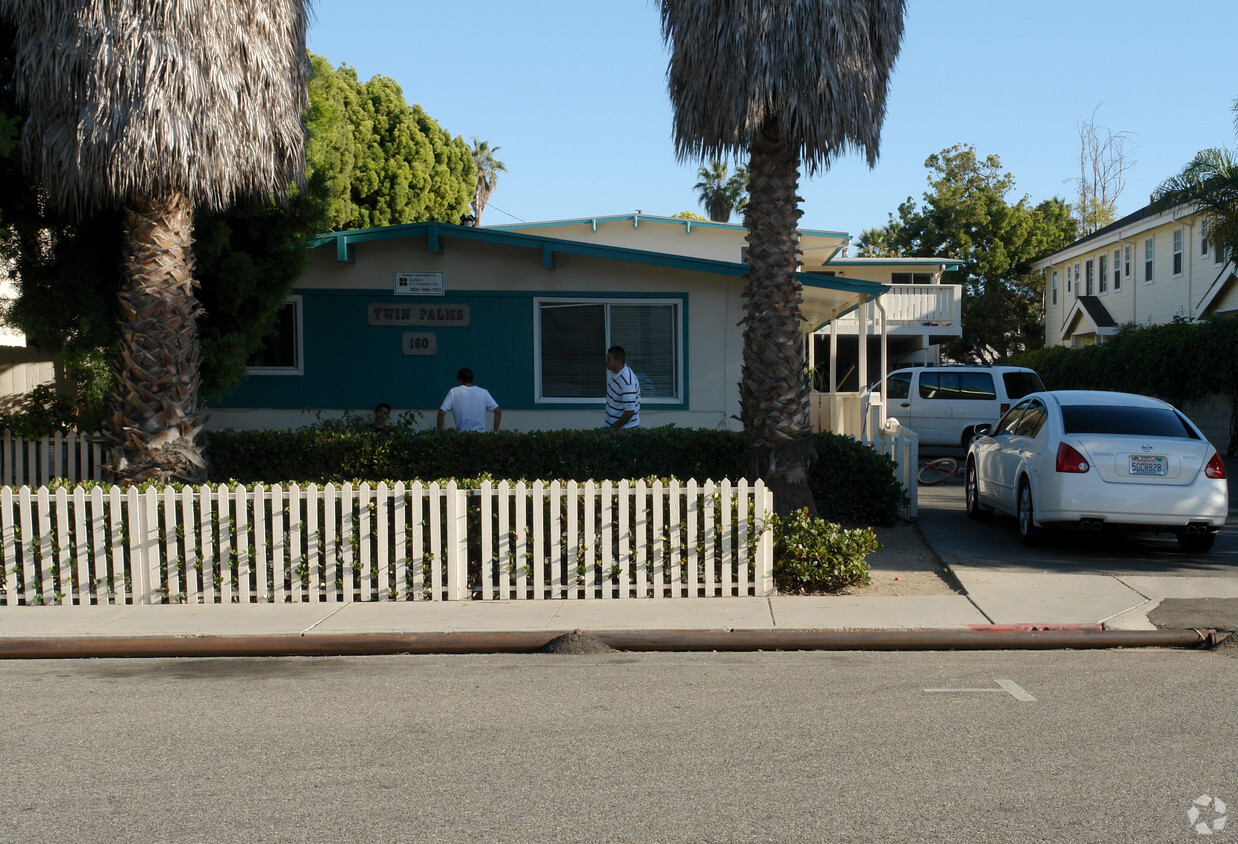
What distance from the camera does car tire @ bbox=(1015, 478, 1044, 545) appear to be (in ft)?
34.9

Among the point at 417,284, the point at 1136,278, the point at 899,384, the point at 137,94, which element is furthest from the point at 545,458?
the point at 1136,278

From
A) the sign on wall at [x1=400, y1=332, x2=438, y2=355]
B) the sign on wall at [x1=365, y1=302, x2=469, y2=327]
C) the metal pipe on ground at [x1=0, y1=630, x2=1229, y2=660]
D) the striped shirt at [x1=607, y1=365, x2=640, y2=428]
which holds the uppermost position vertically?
the sign on wall at [x1=365, y1=302, x2=469, y2=327]

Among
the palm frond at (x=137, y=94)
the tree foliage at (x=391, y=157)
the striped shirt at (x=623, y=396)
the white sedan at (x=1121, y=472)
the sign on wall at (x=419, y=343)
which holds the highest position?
the tree foliage at (x=391, y=157)

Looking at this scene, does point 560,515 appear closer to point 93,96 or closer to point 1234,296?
point 93,96

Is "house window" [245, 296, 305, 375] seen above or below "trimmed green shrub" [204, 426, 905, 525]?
above

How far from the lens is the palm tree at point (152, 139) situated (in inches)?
356

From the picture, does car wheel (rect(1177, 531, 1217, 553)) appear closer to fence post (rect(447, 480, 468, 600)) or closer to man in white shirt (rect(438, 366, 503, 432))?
fence post (rect(447, 480, 468, 600))

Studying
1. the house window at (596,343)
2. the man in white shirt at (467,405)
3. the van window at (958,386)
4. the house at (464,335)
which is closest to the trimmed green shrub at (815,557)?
Answer: the man in white shirt at (467,405)

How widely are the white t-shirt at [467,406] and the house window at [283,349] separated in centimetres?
321

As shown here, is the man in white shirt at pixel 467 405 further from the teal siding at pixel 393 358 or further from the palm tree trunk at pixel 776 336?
the palm tree trunk at pixel 776 336

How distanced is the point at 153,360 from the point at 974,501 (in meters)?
9.47

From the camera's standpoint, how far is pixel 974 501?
12898 mm

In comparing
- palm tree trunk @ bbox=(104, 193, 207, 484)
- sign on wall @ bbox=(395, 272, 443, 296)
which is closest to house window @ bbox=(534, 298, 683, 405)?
sign on wall @ bbox=(395, 272, 443, 296)

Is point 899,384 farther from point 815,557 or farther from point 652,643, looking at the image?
point 652,643
